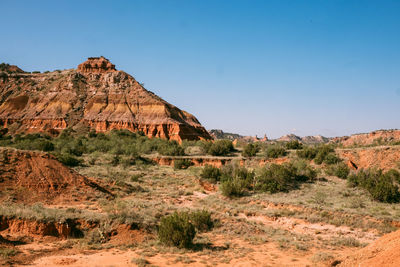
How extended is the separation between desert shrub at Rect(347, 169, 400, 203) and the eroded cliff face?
41371 millimetres

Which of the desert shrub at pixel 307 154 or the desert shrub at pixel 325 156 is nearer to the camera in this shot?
the desert shrub at pixel 325 156

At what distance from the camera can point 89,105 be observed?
66312mm

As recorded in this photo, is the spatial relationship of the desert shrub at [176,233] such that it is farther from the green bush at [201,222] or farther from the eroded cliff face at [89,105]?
Answer: the eroded cliff face at [89,105]

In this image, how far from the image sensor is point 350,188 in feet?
72.0

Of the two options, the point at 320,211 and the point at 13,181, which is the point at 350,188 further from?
the point at 13,181

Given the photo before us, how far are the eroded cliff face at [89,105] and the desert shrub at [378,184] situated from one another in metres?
41.4

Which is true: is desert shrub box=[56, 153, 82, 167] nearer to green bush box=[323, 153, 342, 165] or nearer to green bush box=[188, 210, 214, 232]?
green bush box=[188, 210, 214, 232]

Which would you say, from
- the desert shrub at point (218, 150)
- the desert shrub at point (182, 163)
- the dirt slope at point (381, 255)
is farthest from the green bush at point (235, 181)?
the dirt slope at point (381, 255)

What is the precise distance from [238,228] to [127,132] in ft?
154

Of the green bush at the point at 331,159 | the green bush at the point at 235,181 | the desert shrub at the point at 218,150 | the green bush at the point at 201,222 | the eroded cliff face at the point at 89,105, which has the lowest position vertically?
the green bush at the point at 201,222

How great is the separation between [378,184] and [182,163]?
21.1 meters

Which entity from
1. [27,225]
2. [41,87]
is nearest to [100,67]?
[41,87]

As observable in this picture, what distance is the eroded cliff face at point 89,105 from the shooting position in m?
61.6

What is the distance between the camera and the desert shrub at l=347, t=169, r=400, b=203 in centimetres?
1841
